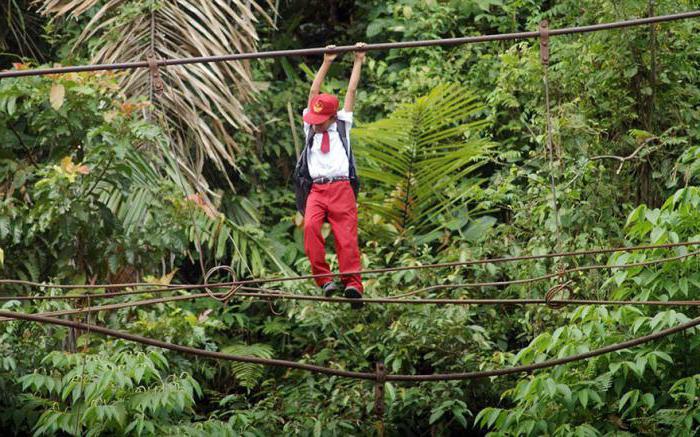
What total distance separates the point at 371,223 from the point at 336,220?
2251 millimetres

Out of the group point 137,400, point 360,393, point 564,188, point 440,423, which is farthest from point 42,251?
point 564,188

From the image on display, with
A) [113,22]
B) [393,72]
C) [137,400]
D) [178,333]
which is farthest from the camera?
[393,72]

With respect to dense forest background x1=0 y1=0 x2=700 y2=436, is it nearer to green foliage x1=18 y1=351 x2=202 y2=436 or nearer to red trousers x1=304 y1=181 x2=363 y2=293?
green foliage x1=18 y1=351 x2=202 y2=436

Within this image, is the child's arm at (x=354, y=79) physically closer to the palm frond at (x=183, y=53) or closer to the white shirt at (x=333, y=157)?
the white shirt at (x=333, y=157)

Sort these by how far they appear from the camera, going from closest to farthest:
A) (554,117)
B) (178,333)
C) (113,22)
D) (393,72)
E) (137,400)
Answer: (137,400) < (178,333) < (554,117) < (113,22) < (393,72)

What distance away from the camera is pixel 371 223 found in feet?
27.2

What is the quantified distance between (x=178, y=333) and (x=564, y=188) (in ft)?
7.61

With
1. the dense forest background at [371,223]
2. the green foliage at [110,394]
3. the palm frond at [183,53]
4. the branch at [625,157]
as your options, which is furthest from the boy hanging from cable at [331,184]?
the palm frond at [183,53]

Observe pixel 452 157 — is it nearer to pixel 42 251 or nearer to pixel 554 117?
pixel 554 117

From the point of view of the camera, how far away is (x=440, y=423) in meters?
7.61

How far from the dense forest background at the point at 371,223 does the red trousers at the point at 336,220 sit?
27.8 inches

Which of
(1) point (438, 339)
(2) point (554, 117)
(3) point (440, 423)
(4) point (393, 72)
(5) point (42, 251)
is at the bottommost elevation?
(3) point (440, 423)

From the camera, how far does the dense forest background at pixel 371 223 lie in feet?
21.0

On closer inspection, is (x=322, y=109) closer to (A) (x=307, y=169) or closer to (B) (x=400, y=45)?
(A) (x=307, y=169)
